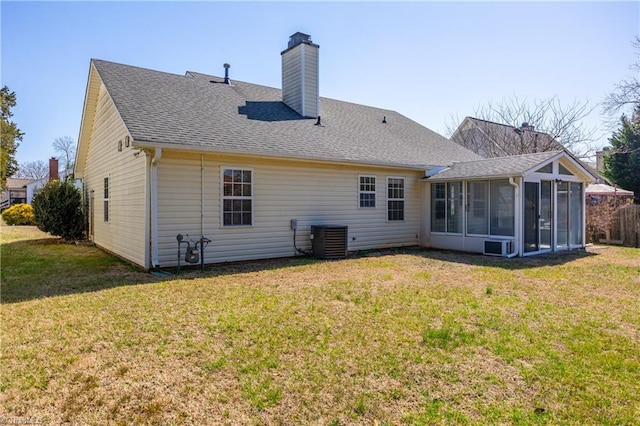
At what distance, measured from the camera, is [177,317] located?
4816 millimetres

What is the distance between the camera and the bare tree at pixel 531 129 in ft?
72.6

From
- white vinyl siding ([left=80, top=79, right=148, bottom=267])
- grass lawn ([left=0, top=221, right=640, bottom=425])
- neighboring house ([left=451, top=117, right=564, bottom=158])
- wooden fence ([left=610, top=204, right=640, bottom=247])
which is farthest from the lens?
neighboring house ([left=451, top=117, right=564, bottom=158])

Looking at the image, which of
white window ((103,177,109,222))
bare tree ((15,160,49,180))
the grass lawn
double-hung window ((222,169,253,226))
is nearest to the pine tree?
white window ((103,177,109,222))

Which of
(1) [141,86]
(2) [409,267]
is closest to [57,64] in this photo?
(1) [141,86]

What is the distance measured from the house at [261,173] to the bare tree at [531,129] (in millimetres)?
10572

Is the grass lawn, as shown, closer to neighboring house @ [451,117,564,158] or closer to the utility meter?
the utility meter

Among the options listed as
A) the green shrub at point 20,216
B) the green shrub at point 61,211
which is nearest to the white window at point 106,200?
the green shrub at point 61,211

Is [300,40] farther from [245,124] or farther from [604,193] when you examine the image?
[604,193]

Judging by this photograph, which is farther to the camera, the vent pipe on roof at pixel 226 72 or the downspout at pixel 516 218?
the vent pipe on roof at pixel 226 72

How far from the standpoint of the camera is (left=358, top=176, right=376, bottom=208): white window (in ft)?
37.7

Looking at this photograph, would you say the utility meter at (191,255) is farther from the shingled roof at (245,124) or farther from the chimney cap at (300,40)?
the chimney cap at (300,40)

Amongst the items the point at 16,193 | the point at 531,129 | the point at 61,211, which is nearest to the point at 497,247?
the point at 61,211

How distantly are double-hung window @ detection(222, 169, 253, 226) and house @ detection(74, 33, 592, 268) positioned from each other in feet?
0.08

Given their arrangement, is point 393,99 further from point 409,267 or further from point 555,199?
point 409,267
